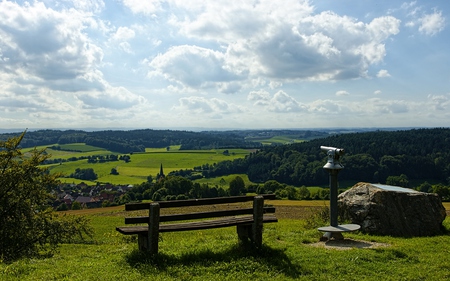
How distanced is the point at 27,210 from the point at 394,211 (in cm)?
1369

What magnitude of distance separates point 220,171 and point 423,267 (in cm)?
10395

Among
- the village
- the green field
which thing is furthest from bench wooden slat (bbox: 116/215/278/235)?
the green field

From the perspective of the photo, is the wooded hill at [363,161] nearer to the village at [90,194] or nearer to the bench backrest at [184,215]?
the village at [90,194]

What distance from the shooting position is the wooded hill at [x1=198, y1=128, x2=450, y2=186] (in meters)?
86.8

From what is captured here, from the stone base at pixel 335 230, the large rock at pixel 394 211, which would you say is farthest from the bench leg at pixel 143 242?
the large rock at pixel 394 211

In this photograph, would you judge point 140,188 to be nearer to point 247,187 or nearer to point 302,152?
point 247,187

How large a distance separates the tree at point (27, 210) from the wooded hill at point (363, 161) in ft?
236

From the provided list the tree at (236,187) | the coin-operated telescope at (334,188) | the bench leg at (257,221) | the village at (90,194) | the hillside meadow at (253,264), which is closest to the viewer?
the hillside meadow at (253,264)

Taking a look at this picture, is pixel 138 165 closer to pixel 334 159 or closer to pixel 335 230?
pixel 334 159

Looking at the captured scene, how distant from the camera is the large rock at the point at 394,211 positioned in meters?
12.4

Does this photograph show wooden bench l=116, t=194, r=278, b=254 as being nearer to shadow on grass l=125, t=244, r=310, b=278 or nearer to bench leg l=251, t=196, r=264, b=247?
bench leg l=251, t=196, r=264, b=247

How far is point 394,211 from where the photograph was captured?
41.6ft

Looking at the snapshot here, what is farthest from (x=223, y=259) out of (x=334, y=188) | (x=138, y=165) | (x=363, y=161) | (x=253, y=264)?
(x=138, y=165)

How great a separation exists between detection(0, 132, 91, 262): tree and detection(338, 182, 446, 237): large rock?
11.5 metres
